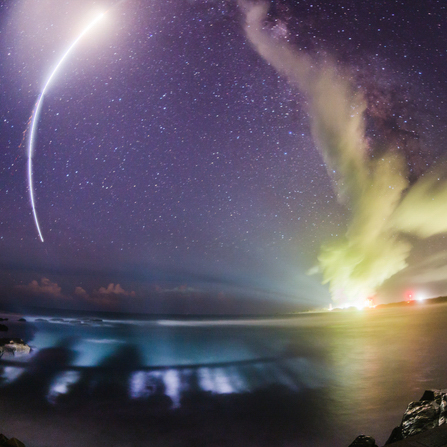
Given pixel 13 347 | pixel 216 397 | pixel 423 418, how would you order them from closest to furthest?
1. pixel 423 418
2. pixel 216 397
3. pixel 13 347

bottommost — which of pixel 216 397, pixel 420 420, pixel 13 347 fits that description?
pixel 216 397

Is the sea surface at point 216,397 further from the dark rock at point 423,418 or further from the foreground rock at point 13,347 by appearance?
the dark rock at point 423,418

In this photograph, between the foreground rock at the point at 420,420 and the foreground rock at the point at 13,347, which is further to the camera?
the foreground rock at the point at 13,347

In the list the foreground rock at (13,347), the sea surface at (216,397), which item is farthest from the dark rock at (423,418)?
the foreground rock at (13,347)

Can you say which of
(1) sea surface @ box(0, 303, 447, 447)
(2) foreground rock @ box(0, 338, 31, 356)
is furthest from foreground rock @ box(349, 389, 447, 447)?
(2) foreground rock @ box(0, 338, 31, 356)

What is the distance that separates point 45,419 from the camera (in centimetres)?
705

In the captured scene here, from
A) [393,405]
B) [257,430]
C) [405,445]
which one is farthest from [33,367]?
[405,445]

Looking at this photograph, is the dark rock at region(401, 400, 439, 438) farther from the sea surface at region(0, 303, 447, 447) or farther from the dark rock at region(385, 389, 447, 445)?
the sea surface at region(0, 303, 447, 447)

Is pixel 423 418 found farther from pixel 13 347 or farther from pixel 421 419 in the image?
pixel 13 347

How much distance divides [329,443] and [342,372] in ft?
21.6

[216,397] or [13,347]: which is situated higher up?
[13,347]

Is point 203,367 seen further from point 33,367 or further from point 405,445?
point 405,445

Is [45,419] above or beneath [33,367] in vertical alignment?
beneath

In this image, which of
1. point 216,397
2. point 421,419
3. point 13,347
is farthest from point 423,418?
point 13,347
